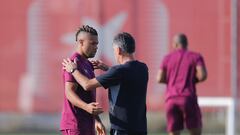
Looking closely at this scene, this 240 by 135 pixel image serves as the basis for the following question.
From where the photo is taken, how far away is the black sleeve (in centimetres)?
927

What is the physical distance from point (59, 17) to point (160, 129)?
2.79 m

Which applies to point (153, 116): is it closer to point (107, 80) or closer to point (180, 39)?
point (180, 39)

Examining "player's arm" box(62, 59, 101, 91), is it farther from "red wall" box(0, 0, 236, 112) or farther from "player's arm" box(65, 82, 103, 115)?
"red wall" box(0, 0, 236, 112)

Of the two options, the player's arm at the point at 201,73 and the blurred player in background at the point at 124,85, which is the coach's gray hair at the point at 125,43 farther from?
the player's arm at the point at 201,73

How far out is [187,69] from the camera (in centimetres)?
1374

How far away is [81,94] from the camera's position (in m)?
9.56

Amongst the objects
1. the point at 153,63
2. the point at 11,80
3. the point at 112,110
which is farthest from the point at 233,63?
the point at 112,110

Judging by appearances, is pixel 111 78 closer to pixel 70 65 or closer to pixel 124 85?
pixel 124 85

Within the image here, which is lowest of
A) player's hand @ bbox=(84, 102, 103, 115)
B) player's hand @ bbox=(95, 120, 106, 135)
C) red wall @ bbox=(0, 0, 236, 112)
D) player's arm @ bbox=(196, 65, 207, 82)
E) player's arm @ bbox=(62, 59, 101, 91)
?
player's hand @ bbox=(95, 120, 106, 135)

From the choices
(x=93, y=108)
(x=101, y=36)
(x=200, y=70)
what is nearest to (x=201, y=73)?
(x=200, y=70)

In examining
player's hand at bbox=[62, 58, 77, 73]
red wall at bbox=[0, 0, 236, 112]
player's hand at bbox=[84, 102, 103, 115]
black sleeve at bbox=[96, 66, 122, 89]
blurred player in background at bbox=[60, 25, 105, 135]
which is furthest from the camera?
red wall at bbox=[0, 0, 236, 112]

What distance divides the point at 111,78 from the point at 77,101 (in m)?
0.38

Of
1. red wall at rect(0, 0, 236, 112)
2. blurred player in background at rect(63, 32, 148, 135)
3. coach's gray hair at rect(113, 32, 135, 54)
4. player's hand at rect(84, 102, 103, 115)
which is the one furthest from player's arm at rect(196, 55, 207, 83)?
red wall at rect(0, 0, 236, 112)

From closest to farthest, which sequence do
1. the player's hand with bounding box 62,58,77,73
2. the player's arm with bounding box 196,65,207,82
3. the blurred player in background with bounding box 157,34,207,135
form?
1. the player's hand with bounding box 62,58,77,73
2. the player's arm with bounding box 196,65,207,82
3. the blurred player in background with bounding box 157,34,207,135
